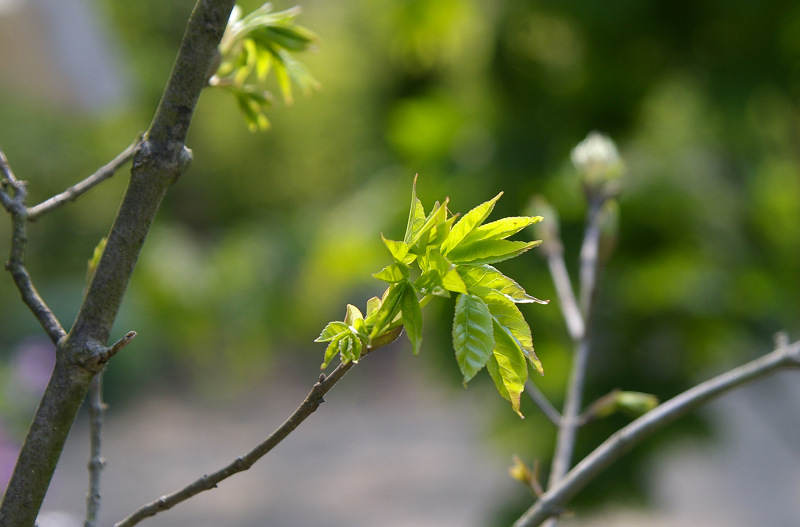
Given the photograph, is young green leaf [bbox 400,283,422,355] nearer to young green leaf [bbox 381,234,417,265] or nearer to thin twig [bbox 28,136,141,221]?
young green leaf [bbox 381,234,417,265]

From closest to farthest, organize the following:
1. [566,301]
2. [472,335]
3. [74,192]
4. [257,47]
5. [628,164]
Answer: [472,335]
[74,192]
[257,47]
[566,301]
[628,164]

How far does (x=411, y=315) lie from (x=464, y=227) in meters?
0.05

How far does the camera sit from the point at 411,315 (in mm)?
362

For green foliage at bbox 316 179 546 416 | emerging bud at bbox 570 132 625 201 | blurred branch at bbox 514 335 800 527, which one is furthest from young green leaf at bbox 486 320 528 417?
emerging bud at bbox 570 132 625 201

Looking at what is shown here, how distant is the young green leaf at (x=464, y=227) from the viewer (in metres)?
0.37

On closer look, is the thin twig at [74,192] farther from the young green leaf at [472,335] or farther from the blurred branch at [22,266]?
the young green leaf at [472,335]

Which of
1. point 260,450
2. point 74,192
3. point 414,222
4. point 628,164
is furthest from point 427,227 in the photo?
point 628,164

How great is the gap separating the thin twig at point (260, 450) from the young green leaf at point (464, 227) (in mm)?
77

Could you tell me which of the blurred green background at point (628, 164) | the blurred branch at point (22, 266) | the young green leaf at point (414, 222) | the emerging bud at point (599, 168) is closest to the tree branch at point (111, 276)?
the blurred branch at point (22, 266)

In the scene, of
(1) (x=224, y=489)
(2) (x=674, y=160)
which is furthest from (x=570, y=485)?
(1) (x=224, y=489)

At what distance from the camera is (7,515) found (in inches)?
15.3

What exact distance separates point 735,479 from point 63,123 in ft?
20.0

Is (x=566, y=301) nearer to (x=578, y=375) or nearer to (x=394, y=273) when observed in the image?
(x=578, y=375)

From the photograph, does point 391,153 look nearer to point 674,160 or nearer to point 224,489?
point 674,160
